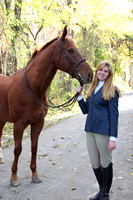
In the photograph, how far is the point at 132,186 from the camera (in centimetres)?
320

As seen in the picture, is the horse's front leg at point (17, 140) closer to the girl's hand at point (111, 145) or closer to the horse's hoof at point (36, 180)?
the horse's hoof at point (36, 180)

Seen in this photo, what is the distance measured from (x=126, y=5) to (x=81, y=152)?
16959 millimetres

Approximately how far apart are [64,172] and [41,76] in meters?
1.95

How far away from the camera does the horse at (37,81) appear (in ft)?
9.49

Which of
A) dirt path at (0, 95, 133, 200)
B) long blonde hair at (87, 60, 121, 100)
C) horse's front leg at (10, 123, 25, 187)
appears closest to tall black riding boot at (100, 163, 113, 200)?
dirt path at (0, 95, 133, 200)

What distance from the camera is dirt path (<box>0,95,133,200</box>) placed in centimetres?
303

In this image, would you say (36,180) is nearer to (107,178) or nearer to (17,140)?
(17,140)

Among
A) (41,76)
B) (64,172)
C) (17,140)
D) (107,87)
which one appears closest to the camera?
(107,87)

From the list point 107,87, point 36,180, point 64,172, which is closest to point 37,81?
point 107,87

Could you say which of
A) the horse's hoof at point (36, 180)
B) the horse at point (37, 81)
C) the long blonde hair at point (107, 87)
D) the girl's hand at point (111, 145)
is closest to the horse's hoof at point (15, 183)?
the horse at point (37, 81)

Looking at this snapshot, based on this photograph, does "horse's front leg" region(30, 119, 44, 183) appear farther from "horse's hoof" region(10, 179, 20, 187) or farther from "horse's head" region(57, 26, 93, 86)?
"horse's head" region(57, 26, 93, 86)

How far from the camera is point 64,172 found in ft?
12.6

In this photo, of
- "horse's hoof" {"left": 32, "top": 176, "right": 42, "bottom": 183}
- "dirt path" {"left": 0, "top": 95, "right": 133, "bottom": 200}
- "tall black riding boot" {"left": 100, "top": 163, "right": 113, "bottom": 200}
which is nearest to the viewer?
"tall black riding boot" {"left": 100, "top": 163, "right": 113, "bottom": 200}

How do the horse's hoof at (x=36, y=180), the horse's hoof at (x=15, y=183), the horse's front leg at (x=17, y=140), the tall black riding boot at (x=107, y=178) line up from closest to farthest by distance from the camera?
the tall black riding boot at (x=107, y=178) → the horse's front leg at (x=17, y=140) → the horse's hoof at (x=15, y=183) → the horse's hoof at (x=36, y=180)
